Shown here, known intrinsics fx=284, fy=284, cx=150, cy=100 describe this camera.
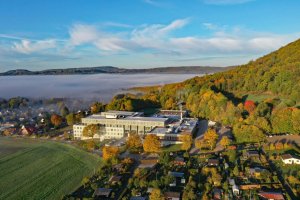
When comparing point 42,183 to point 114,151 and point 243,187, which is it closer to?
point 114,151

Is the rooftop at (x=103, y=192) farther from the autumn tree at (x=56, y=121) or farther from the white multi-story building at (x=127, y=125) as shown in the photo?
the autumn tree at (x=56, y=121)

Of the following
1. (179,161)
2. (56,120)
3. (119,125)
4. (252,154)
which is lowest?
(179,161)

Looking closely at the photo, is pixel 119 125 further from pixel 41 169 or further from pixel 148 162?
pixel 41 169

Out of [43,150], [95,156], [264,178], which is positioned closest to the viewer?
[264,178]

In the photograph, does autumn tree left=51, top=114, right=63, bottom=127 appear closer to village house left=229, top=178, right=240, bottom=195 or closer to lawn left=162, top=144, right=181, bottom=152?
lawn left=162, top=144, right=181, bottom=152

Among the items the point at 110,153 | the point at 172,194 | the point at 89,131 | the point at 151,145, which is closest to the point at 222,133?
the point at 151,145

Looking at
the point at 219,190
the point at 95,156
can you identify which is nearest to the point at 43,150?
the point at 95,156

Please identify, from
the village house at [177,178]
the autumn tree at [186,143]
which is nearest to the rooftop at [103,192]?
the village house at [177,178]
